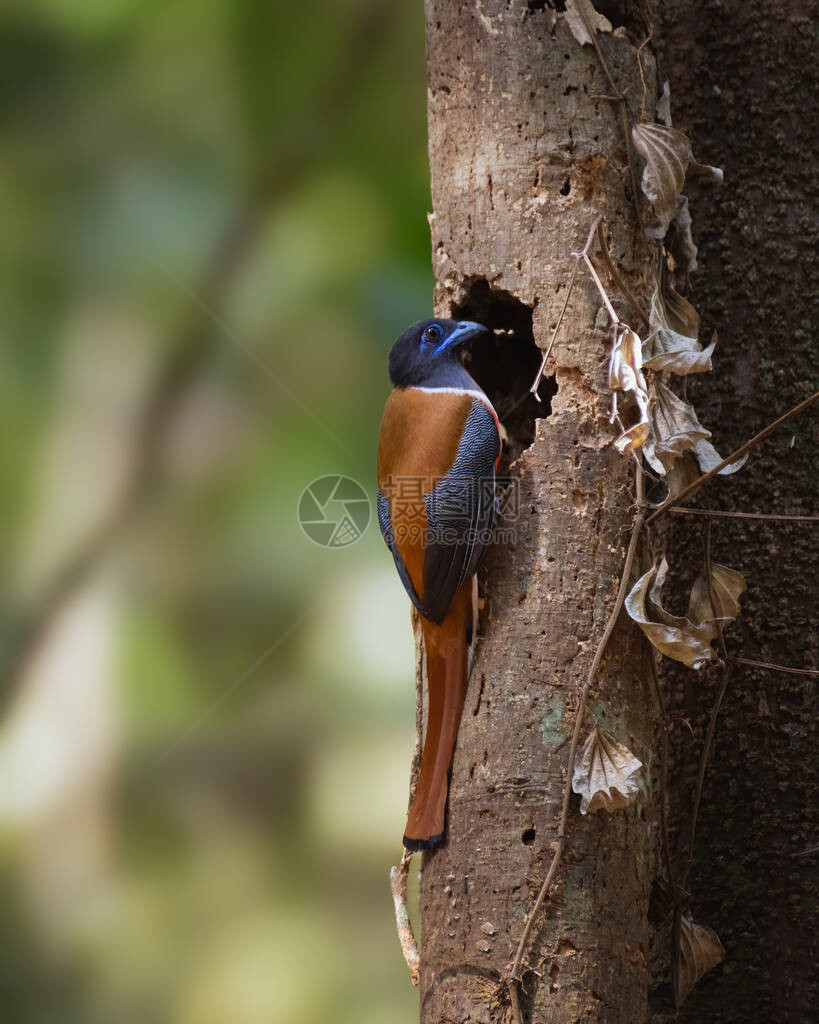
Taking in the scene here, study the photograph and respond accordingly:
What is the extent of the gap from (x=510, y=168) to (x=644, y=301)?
0.33 m

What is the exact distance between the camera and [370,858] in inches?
114

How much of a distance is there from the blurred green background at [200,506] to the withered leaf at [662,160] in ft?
4.54

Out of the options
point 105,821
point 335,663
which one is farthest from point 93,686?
point 335,663

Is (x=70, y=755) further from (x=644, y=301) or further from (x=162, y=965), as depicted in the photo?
(x=644, y=301)

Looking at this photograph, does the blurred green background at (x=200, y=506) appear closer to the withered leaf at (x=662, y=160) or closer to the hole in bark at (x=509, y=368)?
the hole in bark at (x=509, y=368)

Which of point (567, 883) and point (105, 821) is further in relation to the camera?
point (105, 821)

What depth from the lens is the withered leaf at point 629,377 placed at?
4.78ft

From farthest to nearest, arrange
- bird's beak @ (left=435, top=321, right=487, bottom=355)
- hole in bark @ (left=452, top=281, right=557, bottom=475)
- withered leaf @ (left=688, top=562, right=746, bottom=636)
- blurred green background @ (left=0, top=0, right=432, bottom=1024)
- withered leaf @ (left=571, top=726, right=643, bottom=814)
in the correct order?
blurred green background @ (left=0, top=0, right=432, bottom=1024)
hole in bark @ (left=452, top=281, right=557, bottom=475)
bird's beak @ (left=435, top=321, right=487, bottom=355)
withered leaf @ (left=688, top=562, right=746, bottom=636)
withered leaf @ (left=571, top=726, right=643, bottom=814)

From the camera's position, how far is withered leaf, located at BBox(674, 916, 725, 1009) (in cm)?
165

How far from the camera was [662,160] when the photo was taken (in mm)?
1573

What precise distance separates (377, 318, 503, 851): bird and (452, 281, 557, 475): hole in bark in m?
0.13

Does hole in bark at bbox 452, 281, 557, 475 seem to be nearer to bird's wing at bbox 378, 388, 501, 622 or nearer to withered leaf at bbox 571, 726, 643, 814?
bird's wing at bbox 378, 388, 501, 622

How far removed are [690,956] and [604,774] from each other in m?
0.49

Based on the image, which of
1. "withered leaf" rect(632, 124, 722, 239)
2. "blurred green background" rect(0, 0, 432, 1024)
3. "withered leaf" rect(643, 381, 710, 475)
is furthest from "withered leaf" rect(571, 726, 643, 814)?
"blurred green background" rect(0, 0, 432, 1024)
